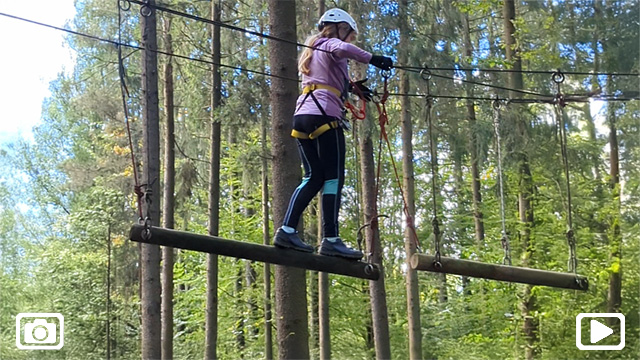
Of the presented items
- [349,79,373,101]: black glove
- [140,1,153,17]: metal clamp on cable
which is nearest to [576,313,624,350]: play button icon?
[349,79,373,101]: black glove

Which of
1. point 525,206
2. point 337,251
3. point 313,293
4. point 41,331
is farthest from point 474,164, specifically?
point 41,331

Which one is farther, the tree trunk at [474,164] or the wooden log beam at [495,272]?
the tree trunk at [474,164]

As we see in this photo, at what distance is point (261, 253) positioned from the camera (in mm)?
4613

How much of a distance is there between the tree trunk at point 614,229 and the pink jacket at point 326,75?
8.32 metres

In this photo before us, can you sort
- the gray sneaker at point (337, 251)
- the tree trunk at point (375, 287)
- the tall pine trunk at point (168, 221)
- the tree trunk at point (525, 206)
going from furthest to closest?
the tree trunk at point (525, 206), the tall pine trunk at point (168, 221), the tree trunk at point (375, 287), the gray sneaker at point (337, 251)

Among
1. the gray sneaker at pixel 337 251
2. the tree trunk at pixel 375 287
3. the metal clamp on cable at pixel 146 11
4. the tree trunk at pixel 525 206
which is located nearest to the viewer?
the metal clamp on cable at pixel 146 11

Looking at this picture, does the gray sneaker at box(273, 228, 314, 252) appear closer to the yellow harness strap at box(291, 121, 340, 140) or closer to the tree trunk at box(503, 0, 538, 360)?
the yellow harness strap at box(291, 121, 340, 140)

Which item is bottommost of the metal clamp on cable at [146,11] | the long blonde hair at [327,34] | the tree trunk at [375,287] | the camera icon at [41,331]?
the camera icon at [41,331]

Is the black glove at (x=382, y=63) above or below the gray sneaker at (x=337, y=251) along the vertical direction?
above

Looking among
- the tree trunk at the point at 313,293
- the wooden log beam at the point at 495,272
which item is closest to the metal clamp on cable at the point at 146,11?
the wooden log beam at the point at 495,272

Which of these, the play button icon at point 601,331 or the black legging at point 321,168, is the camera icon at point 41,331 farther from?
the black legging at point 321,168

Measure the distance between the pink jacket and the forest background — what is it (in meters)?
2.92

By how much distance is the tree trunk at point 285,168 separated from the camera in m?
5.45

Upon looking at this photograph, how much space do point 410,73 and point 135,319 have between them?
1219 centimetres
